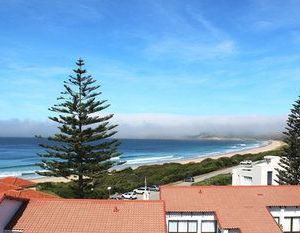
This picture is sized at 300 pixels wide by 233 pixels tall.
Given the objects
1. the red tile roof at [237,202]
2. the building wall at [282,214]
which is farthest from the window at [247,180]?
the building wall at [282,214]

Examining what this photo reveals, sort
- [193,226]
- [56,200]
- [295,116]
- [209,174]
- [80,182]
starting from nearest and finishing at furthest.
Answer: [56,200] < [193,226] < [80,182] < [295,116] < [209,174]

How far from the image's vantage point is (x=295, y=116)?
36.4m

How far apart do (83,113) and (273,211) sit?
14.3 metres

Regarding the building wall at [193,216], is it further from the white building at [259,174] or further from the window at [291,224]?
the white building at [259,174]

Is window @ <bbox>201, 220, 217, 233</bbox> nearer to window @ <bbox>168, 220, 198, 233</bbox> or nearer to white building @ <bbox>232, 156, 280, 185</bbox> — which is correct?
window @ <bbox>168, 220, 198, 233</bbox>

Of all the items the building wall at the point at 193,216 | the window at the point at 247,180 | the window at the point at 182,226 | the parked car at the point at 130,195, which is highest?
the window at the point at 247,180

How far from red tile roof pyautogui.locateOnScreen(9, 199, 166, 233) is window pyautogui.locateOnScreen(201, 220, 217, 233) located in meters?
3.71

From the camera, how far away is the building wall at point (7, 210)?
16.1 metres

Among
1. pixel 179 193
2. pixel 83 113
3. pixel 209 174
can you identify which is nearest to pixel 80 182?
pixel 83 113

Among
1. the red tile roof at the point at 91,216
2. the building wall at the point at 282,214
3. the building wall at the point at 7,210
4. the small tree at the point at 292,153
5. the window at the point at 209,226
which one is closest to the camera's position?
the building wall at the point at 7,210

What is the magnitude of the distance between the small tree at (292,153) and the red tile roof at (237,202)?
521 inches

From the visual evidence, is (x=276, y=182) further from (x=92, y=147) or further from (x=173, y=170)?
(x=173, y=170)

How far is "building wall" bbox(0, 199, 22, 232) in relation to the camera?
16.1m

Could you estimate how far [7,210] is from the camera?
659 inches
